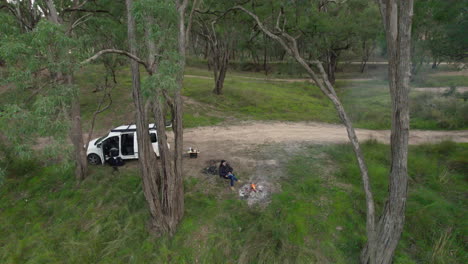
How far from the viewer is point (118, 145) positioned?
12406 millimetres

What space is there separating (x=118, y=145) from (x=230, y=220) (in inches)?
260

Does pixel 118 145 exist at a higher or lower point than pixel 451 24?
lower

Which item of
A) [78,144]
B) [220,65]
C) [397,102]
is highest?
[220,65]

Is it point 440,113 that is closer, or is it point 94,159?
point 94,159

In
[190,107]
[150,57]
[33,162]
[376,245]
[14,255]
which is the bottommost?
[14,255]

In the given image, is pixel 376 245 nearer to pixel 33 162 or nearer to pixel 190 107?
pixel 33 162

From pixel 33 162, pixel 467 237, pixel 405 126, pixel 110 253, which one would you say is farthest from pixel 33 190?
pixel 467 237

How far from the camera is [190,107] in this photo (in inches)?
865

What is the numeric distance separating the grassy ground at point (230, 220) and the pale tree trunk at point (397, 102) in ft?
6.03

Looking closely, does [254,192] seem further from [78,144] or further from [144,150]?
[78,144]

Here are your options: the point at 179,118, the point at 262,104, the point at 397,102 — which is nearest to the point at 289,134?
the point at 262,104

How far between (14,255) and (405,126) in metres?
11.8

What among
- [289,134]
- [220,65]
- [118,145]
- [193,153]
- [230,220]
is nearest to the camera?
[230,220]

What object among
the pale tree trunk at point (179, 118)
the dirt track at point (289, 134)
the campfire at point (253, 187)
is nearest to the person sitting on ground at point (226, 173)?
the campfire at point (253, 187)
